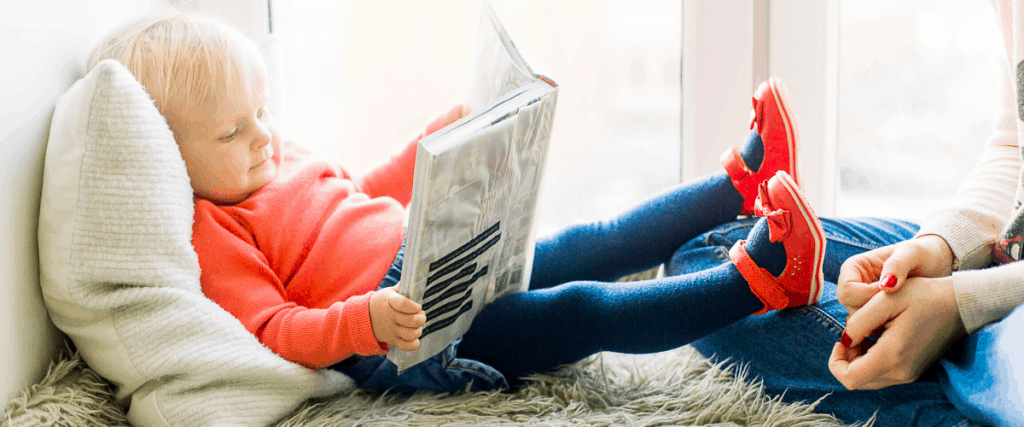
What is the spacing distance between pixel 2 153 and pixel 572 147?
850 millimetres

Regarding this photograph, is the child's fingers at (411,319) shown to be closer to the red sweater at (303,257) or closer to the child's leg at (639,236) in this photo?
the red sweater at (303,257)

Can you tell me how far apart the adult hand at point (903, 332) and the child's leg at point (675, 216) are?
0.24 m

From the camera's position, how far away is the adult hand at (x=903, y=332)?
1.84ft

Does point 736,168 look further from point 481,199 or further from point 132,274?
point 132,274

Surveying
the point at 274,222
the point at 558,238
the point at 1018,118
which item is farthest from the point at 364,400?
the point at 1018,118

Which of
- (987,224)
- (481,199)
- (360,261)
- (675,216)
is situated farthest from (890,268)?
(360,261)

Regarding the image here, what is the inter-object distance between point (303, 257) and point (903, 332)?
63 cm

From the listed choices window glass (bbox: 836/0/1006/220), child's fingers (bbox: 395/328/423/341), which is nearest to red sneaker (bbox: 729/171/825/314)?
child's fingers (bbox: 395/328/423/341)

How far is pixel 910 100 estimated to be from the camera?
116 cm

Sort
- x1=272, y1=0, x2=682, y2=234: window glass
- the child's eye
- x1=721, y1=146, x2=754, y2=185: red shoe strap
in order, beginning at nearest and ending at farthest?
the child's eye, x1=721, y1=146, x2=754, y2=185: red shoe strap, x1=272, y1=0, x2=682, y2=234: window glass

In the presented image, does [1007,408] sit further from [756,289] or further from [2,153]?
[2,153]

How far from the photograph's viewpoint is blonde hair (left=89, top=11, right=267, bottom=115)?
664mm

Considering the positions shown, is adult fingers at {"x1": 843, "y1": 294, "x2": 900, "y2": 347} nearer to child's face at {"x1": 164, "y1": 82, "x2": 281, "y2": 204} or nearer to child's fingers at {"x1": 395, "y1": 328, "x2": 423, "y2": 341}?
child's fingers at {"x1": 395, "y1": 328, "x2": 423, "y2": 341}

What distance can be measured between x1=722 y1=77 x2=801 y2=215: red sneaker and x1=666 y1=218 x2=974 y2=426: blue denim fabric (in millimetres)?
63
